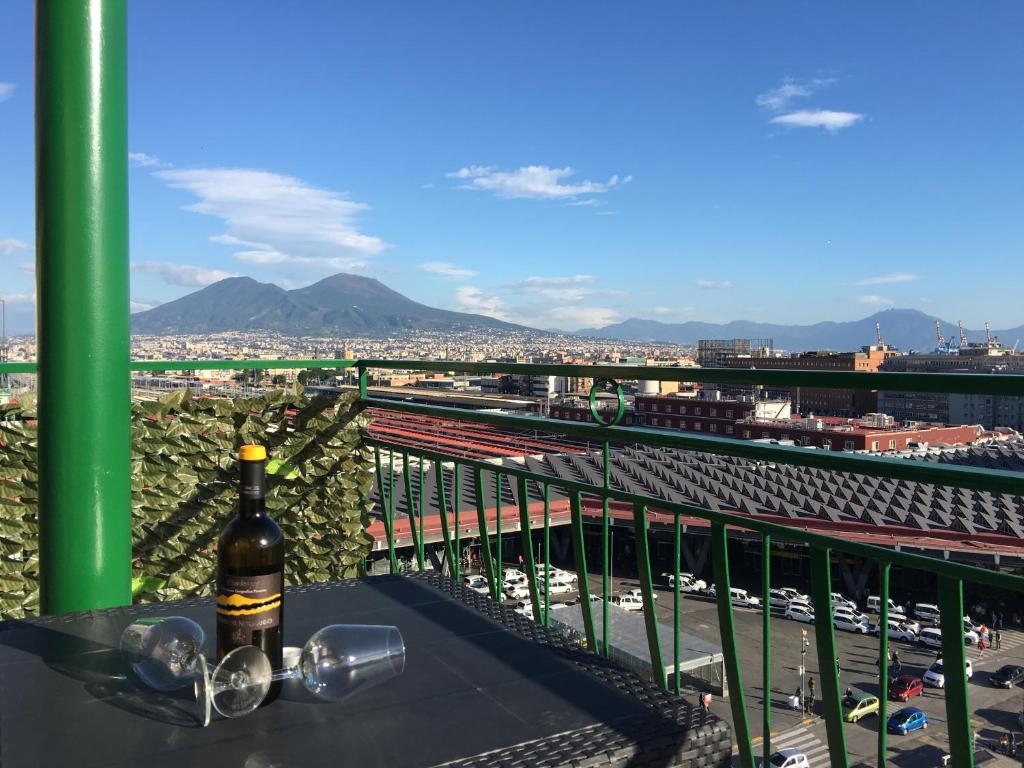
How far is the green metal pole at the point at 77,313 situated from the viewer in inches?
73.2

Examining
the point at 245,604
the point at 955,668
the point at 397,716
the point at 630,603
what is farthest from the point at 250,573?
the point at 630,603

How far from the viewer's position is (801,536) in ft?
4.82

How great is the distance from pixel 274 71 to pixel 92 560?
22.6 meters

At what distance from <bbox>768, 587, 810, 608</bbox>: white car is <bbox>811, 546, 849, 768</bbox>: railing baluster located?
0.13 metres

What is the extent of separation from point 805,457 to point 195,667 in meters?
1.21

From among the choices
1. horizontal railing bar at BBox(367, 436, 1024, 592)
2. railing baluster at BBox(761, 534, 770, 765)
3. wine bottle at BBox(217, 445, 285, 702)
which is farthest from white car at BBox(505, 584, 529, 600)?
wine bottle at BBox(217, 445, 285, 702)

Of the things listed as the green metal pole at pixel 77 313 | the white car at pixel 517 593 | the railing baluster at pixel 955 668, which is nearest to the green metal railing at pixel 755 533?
the railing baluster at pixel 955 668

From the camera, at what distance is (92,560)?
1.87m

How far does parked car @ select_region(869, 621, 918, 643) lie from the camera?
4.37 feet

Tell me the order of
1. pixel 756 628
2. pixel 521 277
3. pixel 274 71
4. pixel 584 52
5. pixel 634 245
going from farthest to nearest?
pixel 521 277, pixel 634 245, pixel 584 52, pixel 274 71, pixel 756 628

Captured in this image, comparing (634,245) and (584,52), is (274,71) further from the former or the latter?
(634,245)

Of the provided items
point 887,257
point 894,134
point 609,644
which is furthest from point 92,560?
point 887,257

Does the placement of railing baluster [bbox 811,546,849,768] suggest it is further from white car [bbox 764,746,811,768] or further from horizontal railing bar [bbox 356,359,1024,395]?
white car [bbox 764,746,811,768]

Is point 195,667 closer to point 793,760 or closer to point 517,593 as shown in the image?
point 793,760
